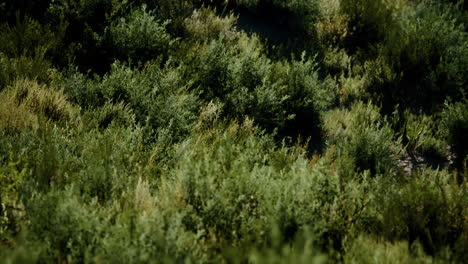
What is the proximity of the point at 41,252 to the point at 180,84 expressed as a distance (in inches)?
128

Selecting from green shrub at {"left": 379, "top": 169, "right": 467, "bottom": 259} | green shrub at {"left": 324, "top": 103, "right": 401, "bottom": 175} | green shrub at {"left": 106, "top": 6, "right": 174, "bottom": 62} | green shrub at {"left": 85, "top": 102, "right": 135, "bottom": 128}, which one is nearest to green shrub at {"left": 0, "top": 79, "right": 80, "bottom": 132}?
green shrub at {"left": 85, "top": 102, "right": 135, "bottom": 128}

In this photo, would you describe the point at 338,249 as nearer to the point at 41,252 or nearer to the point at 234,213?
the point at 234,213

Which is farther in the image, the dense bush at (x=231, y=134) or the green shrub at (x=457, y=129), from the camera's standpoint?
the green shrub at (x=457, y=129)

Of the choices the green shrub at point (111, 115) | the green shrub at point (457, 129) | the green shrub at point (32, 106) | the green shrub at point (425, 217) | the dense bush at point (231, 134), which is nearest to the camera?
the dense bush at point (231, 134)

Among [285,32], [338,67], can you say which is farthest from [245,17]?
[338,67]

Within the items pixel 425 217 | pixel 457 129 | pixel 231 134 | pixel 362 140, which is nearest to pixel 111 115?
pixel 231 134

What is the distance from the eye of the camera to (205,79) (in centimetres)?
539

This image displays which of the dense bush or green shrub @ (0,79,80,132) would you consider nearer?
the dense bush

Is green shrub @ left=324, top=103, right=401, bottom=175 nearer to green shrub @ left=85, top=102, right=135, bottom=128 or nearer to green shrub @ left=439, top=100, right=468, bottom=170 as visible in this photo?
green shrub @ left=439, top=100, right=468, bottom=170

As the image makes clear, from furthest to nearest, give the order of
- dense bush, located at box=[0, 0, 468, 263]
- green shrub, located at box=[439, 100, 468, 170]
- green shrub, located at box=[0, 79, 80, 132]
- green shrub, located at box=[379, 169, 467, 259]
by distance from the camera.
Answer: green shrub, located at box=[439, 100, 468, 170], green shrub, located at box=[0, 79, 80, 132], green shrub, located at box=[379, 169, 467, 259], dense bush, located at box=[0, 0, 468, 263]

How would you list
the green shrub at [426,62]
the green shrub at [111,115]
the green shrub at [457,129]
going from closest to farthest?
the green shrub at [111,115] → the green shrub at [457,129] → the green shrub at [426,62]

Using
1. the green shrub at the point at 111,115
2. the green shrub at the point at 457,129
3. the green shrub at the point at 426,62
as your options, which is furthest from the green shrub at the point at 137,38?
the green shrub at the point at 457,129

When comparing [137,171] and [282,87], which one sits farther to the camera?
[282,87]

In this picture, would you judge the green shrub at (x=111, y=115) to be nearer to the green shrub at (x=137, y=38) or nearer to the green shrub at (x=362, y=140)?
the green shrub at (x=137, y=38)
